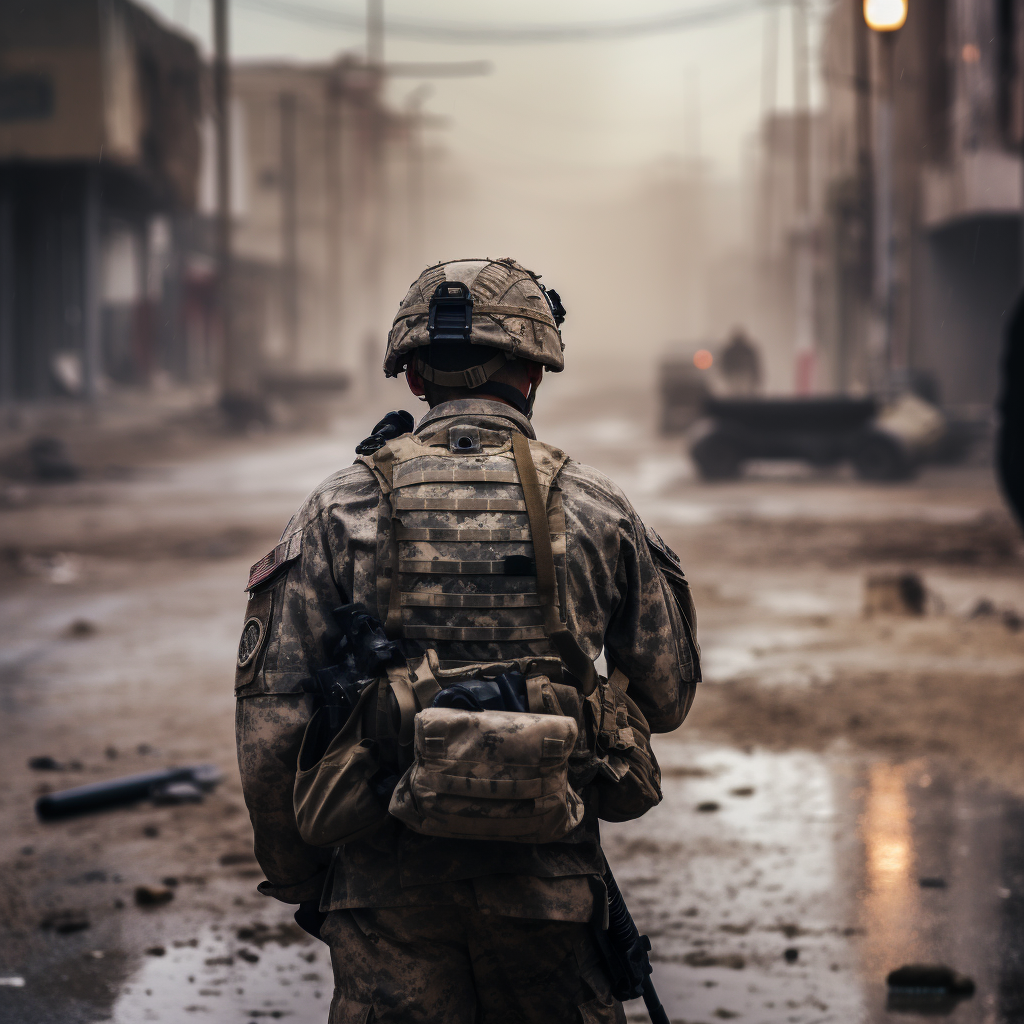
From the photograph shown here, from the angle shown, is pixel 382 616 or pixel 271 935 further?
pixel 271 935

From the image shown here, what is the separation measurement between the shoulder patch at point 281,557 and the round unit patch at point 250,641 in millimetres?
66

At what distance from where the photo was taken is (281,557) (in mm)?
2320

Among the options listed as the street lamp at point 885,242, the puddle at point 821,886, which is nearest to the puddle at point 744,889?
the puddle at point 821,886

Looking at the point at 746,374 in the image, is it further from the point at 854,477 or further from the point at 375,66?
the point at 375,66

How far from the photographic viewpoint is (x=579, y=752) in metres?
2.24

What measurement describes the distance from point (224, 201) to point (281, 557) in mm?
25087

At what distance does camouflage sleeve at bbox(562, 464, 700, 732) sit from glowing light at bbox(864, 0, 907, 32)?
40.6ft

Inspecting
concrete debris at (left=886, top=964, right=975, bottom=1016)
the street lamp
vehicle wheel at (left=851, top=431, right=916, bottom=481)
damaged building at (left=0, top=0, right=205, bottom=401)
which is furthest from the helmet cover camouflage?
damaged building at (left=0, top=0, right=205, bottom=401)

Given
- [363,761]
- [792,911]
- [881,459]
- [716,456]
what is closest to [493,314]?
[363,761]

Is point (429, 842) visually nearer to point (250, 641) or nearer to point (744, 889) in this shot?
point (250, 641)

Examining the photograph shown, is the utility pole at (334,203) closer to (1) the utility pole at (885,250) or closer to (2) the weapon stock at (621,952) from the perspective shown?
(1) the utility pole at (885,250)

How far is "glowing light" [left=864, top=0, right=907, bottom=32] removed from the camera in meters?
13.4

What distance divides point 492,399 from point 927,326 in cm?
2583

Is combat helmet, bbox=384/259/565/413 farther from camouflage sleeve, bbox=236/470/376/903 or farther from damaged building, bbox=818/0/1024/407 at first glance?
damaged building, bbox=818/0/1024/407
